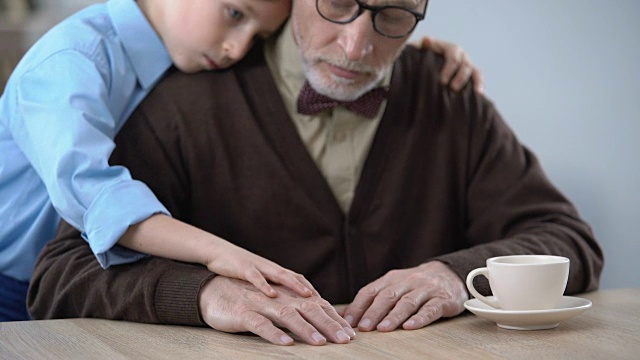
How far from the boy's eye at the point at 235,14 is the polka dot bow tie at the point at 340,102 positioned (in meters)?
0.21

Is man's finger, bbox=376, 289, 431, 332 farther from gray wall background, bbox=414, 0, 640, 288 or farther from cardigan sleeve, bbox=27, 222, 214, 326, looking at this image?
gray wall background, bbox=414, 0, 640, 288

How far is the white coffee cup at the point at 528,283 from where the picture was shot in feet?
4.39

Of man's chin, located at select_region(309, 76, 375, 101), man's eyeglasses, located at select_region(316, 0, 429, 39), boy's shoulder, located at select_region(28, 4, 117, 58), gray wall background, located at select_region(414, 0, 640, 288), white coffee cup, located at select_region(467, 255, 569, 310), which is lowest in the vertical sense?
gray wall background, located at select_region(414, 0, 640, 288)

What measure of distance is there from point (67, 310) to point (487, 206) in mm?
902

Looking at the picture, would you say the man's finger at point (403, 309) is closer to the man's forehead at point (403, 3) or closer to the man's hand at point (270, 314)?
the man's hand at point (270, 314)

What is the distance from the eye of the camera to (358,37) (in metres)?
1.80

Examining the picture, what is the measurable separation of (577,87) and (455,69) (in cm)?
116

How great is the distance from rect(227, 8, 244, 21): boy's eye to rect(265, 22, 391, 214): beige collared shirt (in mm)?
180

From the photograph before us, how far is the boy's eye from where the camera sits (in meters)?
1.79

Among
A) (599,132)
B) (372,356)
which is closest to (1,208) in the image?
(372,356)

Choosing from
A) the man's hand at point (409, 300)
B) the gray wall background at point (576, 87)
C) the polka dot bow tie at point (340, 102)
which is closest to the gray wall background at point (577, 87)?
the gray wall background at point (576, 87)

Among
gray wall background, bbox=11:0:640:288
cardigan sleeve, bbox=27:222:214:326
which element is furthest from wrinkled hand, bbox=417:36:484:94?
gray wall background, bbox=11:0:640:288

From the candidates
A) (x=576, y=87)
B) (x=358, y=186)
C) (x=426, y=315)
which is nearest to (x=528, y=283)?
(x=426, y=315)

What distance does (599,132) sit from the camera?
312cm
